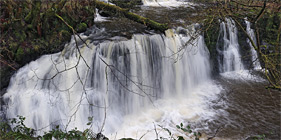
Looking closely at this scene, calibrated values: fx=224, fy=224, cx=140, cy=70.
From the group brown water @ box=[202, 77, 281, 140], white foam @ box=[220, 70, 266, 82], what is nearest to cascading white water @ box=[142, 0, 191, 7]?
white foam @ box=[220, 70, 266, 82]

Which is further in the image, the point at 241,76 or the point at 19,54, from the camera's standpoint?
the point at 241,76

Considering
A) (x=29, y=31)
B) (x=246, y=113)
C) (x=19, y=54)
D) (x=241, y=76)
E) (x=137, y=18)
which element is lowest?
(x=246, y=113)

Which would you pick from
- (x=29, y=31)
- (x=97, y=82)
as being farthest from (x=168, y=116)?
(x=29, y=31)

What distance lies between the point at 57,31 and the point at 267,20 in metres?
8.63

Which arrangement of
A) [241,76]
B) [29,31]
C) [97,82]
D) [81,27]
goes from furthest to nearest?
[241,76]
[81,27]
[29,31]
[97,82]

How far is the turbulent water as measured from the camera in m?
5.57

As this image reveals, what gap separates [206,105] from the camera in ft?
22.5

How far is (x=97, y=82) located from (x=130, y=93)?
1032 mm

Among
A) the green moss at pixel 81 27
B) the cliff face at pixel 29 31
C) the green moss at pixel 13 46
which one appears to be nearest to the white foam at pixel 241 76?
the green moss at pixel 81 27

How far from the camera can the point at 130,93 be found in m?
6.57

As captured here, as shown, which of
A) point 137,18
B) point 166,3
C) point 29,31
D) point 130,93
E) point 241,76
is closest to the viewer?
point 29,31

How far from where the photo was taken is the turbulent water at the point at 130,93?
18.3ft

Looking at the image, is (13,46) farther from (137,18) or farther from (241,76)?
(241,76)

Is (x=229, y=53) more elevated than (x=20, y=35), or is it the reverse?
(x=20, y=35)
